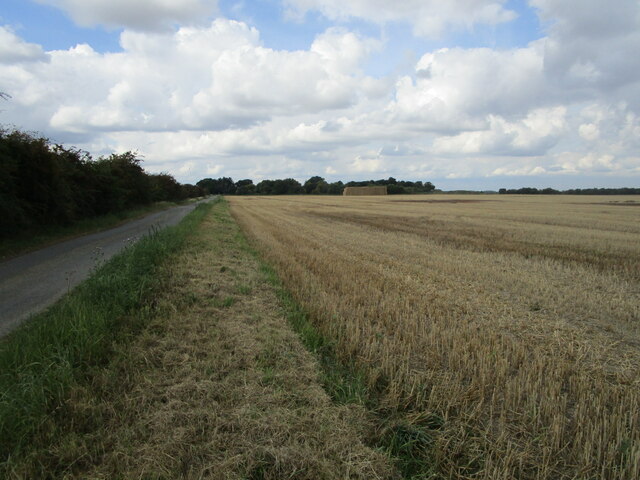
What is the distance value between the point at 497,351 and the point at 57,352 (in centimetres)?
514

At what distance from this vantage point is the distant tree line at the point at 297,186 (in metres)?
113

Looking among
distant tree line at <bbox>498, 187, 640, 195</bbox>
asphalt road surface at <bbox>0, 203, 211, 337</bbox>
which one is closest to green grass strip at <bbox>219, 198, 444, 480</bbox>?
asphalt road surface at <bbox>0, 203, 211, 337</bbox>

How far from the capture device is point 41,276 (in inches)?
370

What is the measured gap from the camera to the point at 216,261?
33.4ft

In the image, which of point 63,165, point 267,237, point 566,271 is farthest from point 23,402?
point 63,165

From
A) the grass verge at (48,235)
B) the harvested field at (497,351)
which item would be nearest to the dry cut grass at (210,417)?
the harvested field at (497,351)

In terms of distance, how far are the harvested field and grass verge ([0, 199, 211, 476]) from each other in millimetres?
2792

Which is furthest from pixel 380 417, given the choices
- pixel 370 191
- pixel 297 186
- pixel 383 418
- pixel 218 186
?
pixel 218 186

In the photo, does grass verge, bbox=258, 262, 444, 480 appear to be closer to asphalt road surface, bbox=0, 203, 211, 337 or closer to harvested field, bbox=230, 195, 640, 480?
harvested field, bbox=230, 195, 640, 480

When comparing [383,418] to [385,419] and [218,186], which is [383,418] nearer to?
[385,419]

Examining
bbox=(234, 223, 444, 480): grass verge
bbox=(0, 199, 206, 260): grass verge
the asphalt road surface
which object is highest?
bbox=(0, 199, 206, 260): grass verge

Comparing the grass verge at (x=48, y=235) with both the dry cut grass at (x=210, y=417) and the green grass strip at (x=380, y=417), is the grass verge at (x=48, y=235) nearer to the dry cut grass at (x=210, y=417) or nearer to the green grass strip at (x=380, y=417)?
the dry cut grass at (x=210, y=417)

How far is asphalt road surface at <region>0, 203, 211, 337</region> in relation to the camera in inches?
268

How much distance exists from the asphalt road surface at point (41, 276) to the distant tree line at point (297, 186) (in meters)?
95.2
